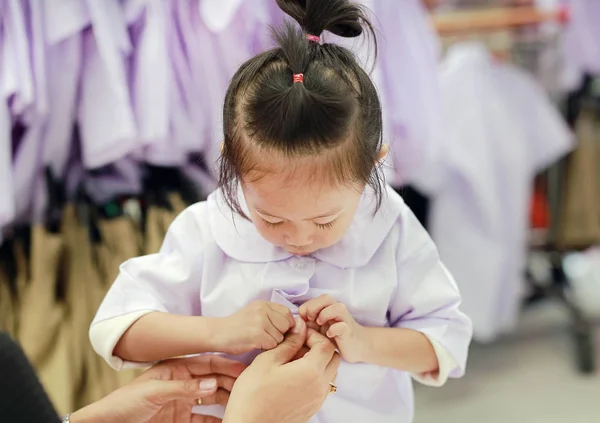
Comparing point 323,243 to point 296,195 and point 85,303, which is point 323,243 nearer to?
point 296,195

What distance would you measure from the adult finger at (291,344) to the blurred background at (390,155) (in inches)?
9.9

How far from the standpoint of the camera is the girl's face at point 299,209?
593 millimetres

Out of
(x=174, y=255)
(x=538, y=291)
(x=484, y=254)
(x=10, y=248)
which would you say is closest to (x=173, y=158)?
(x=10, y=248)

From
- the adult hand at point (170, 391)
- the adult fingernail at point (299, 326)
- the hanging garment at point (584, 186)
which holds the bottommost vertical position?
the hanging garment at point (584, 186)

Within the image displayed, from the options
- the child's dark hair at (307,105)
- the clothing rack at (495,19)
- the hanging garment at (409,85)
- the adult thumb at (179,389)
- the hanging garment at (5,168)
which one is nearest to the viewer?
the child's dark hair at (307,105)

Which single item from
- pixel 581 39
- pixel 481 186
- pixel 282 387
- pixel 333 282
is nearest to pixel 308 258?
pixel 333 282

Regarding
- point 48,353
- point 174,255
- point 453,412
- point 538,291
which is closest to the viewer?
point 174,255

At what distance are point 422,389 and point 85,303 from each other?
86cm

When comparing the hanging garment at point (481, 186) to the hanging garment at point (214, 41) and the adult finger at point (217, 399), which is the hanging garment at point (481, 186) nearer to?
the hanging garment at point (214, 41)

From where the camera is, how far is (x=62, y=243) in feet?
3.63

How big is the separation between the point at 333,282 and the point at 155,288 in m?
0.18

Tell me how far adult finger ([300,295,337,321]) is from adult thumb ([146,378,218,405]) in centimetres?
12

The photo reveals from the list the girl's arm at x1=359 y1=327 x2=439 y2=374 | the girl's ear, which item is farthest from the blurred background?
the girl's arm at x1=359 y1=327 x2=439 y2=374

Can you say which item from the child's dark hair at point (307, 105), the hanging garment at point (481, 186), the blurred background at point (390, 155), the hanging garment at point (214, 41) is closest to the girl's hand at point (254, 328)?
the child's dark hair at point (307, 105)
